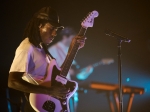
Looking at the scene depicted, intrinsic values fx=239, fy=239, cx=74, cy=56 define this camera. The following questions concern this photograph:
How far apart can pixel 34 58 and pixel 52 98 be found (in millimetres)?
358

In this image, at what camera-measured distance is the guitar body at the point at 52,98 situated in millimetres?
1819

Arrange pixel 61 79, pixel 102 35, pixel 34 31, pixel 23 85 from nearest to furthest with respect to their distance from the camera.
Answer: pixel 23 85, pixel 61 79, pixel 34 31, pixel 102 35

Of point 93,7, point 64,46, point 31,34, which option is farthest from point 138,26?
point 31,34

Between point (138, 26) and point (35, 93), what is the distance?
7.73 ft

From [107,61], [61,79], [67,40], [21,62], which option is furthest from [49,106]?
[107,61]

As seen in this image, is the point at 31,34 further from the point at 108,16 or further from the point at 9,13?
the point at 108,16

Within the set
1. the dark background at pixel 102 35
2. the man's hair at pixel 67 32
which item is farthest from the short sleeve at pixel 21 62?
the man's hair at pixel 67 32

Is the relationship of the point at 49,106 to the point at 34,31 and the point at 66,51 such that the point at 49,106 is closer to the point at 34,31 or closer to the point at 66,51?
the point at 34,31

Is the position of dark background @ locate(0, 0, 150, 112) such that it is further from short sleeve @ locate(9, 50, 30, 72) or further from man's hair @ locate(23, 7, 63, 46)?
short sleeve @ locate(9, 50, 30, 72)

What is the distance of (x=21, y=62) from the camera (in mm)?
1870

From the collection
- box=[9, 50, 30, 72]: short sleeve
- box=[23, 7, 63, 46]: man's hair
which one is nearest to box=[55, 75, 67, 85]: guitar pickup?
box=[9, 50, 30, 72]: short sleeve

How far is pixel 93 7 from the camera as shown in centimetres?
349

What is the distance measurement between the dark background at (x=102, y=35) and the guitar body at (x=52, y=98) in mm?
1430

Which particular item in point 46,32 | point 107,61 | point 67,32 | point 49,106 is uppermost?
point 46,32
